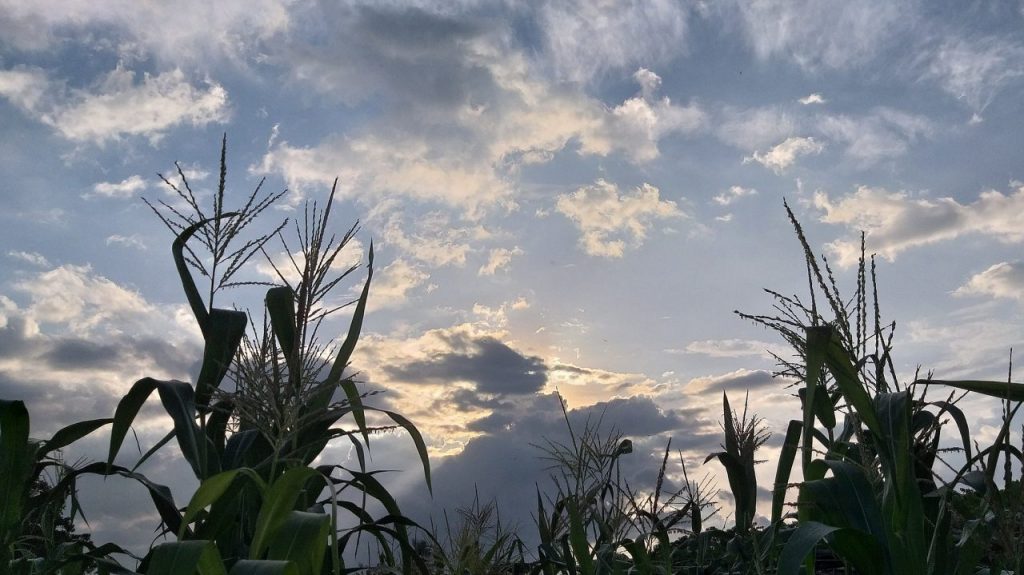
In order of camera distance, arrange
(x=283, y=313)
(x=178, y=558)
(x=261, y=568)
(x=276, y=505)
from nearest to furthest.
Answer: (x=261, y=568) < (x=178, y=558) < (x=276, y=505) < (x=283, y=313)

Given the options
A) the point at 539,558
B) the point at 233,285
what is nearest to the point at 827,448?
the point at 539,558

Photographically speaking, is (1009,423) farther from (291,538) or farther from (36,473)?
(36,473)

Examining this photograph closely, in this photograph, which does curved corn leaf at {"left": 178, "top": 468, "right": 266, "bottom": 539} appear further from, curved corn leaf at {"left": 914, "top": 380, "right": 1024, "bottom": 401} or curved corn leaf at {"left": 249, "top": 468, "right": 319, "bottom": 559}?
curved corn leaf at {"left": 914, "top": 380, "right": 1024, "bottom": 401}

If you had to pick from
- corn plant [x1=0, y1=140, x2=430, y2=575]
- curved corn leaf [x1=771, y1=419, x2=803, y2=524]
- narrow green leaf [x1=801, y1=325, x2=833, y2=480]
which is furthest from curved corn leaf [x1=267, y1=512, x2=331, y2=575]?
curved corn leaf [x1=771, y1=419, x2=803, y2=524]

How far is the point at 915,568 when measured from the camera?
2369mm

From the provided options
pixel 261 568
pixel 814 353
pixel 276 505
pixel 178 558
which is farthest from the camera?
pixel 814 353

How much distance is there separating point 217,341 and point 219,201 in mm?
630

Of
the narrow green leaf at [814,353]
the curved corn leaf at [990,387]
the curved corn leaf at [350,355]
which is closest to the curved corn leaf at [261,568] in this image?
the curved corn leaf at [350,355]

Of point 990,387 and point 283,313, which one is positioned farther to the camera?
point 283,313

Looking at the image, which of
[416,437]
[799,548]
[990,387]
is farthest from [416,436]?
[990,387]

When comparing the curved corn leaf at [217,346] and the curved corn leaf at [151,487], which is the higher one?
the curved corn leaf at [217,346]

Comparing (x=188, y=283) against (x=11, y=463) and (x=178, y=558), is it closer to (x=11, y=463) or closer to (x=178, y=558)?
(x=11, y=463)

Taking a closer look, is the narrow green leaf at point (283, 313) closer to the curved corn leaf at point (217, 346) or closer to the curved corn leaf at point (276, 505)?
the curved corn leaf at point (217, 346)

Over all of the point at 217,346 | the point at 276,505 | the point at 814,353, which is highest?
the point at 217,346
